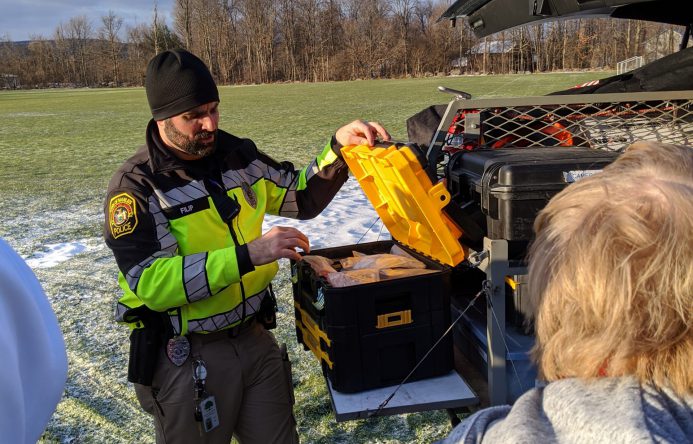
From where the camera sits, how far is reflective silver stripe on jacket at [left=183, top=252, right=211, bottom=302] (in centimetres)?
224

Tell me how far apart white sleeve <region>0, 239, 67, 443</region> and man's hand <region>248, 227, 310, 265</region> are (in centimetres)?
100

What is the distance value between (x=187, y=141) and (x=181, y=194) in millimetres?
220

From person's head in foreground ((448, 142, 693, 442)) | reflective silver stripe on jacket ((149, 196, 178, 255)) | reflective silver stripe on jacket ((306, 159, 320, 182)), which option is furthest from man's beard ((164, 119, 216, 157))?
person's head in foreground ((448, 142, 693, 442))

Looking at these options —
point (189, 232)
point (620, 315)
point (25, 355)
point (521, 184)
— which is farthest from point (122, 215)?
point (620, 315)

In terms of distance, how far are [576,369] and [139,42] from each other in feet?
324

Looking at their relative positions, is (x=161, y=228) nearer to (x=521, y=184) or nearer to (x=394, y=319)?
(x=394, y=319)

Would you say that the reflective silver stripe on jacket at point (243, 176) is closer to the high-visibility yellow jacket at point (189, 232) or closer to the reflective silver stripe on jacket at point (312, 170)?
the high-visibility yellow jacket at point (189, 232)

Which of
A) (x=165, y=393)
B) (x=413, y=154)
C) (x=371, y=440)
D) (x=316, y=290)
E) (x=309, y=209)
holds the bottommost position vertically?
(x=371, y=440)

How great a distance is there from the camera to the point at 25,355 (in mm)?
1157

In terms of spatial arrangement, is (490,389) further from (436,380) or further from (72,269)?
(72,269)

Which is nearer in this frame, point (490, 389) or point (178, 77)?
point (490, 389)

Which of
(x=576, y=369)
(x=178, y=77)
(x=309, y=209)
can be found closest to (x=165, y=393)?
(x=309, y=209)

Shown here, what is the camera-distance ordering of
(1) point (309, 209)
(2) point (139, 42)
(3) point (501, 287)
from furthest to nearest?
1. (2) point (139, 42)
2. (1) point (309, 209)
3. (3) point (501, 287)

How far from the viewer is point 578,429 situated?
0.93 m
